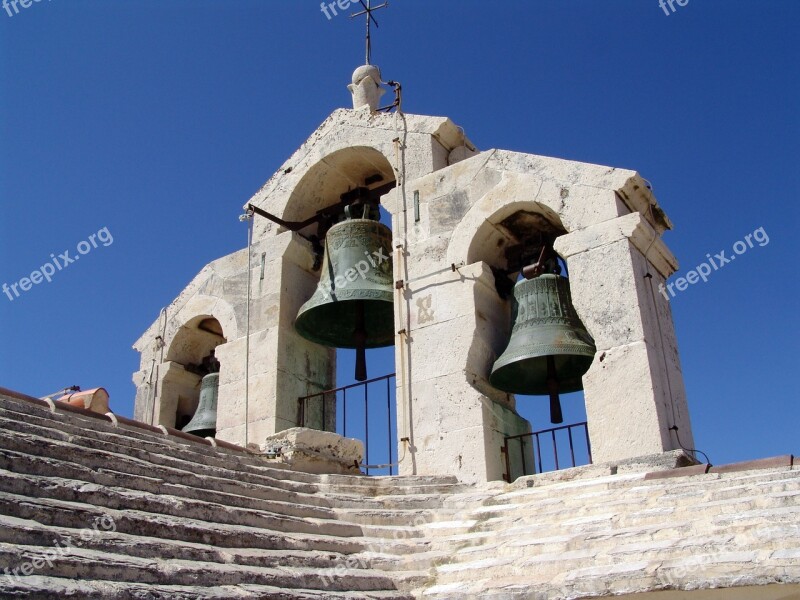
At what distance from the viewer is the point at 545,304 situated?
22.2 feet

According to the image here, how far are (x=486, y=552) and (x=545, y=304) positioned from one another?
104 inches

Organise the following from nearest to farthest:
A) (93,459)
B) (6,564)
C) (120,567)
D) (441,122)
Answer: (6,564) < (120,567) < (93,459) < (441,122)

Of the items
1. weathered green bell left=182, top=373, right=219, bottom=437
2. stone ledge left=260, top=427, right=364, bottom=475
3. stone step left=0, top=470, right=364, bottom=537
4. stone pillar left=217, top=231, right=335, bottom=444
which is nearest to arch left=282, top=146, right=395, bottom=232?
→ stone pillar left=217, top=231, right=335, bottom=444

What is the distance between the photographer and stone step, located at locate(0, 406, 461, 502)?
14.6 feet

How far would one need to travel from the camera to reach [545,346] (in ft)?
21.2

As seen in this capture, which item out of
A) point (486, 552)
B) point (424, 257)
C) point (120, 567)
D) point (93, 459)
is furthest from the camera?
point (424, 257)

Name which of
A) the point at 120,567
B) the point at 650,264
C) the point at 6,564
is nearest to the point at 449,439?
the point at 650,264

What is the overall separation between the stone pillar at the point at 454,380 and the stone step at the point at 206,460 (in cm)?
57

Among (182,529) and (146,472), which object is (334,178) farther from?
(182,529)

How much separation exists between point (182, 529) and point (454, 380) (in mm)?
3229

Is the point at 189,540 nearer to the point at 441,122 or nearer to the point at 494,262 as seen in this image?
the point at 494,262

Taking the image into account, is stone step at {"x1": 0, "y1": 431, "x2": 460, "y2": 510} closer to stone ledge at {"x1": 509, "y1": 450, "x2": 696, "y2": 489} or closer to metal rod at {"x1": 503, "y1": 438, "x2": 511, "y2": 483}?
stone ledge at {"x1": 509, "y1": 450, "x2": 696, "y2": 489}

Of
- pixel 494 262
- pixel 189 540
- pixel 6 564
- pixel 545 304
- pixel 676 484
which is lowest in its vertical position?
pixel 6 564

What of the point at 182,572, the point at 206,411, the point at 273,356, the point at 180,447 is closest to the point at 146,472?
the point at 180,447
